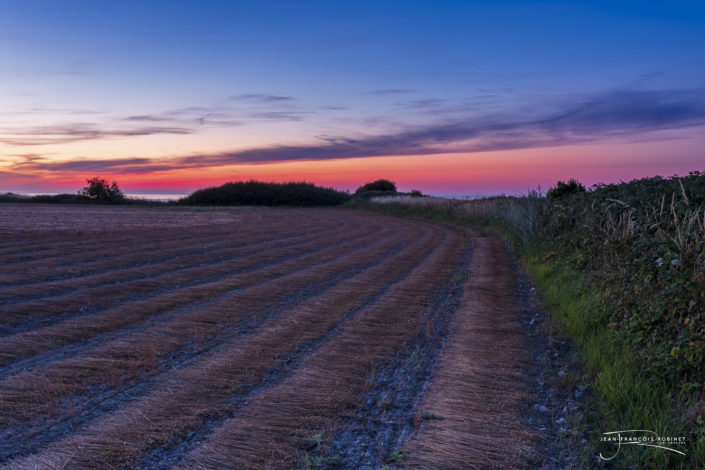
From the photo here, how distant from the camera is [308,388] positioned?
454 centimetres

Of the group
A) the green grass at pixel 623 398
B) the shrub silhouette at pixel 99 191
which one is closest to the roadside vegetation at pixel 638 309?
the green grass at pixel 623 398

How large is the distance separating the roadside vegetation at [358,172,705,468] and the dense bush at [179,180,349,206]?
165ft

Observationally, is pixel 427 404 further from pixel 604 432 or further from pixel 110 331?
pixel 110 331

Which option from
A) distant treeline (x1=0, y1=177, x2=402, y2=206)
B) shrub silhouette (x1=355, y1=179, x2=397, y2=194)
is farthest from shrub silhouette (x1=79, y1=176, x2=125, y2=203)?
shrub silhouette (x1=355, y1=179, x2=397, y2=194)

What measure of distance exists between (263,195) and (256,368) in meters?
57.2

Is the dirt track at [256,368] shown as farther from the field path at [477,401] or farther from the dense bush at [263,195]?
the dense bush at [263,195]

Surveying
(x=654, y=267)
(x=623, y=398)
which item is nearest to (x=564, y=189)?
(x=654, y=267)

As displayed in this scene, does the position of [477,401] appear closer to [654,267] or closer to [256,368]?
[256,368]

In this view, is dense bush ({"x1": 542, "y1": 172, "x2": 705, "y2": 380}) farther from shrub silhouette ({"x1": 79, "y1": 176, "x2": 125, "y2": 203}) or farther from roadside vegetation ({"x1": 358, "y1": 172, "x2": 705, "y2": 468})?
shrub silhouette ({"x1": 79, "y1": 176, "x2": 125, "y2": 203})

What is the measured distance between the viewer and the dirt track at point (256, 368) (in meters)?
3.50

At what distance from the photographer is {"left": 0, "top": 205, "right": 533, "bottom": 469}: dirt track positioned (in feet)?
11.5

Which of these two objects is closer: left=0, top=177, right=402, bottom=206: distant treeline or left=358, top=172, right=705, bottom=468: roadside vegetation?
left=358, top=172, right=705, bottom=468: roadside vegetation

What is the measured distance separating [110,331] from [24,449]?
3001 millimetres

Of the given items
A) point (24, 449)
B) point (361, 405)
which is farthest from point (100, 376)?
point (361, 405)
